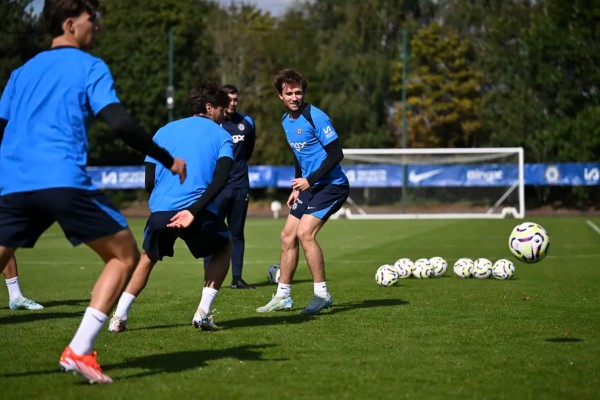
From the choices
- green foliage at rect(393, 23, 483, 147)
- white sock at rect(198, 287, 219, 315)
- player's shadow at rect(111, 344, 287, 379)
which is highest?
green foliage at rect(393, 23, 483, 147)

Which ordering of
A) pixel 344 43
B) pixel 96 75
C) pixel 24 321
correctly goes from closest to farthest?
pixel 96 75 → pixel 24 321 → pixel 344 43

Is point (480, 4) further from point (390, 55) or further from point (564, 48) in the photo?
point (564, 48)

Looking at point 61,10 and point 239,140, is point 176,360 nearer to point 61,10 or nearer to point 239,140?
point 61,10

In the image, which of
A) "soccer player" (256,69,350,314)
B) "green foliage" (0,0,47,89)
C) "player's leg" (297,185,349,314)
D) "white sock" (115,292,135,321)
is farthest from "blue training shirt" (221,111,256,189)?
"green foliage" (0,0,47,89)

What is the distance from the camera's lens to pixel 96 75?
5953 mm

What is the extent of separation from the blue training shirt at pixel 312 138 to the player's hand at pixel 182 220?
2270mm

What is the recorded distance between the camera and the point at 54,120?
233 inches

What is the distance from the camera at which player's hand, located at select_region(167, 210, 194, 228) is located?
25.4 ft

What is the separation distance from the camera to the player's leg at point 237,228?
12.8m

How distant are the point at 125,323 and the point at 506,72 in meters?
43.4

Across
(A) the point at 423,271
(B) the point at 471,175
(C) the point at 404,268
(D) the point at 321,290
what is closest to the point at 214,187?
(D) the point at 321,290

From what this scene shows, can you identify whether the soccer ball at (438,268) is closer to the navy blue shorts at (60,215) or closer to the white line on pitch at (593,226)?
the navy blue shorts at (60,215)

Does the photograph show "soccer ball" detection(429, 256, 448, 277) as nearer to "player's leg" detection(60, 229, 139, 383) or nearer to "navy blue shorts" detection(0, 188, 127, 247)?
"player's leg" detection(60, 229, 139, 383)

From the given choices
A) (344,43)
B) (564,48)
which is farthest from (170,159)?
(344,43)
